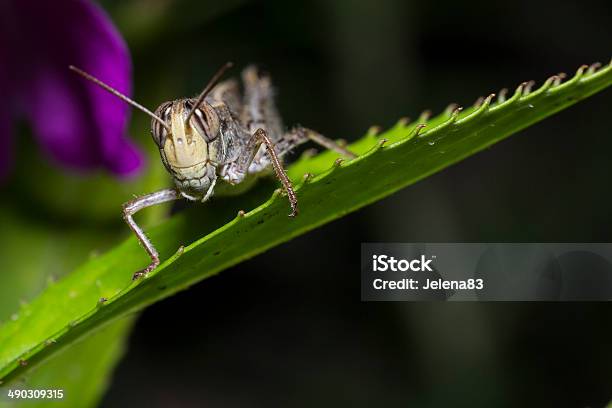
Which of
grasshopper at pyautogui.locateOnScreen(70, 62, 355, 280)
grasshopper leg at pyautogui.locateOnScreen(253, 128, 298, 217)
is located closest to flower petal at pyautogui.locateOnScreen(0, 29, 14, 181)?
grasshopper at pyautogui.locateOnScreen(70, 62, 355, 280)

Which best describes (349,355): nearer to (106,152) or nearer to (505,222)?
(505,222)

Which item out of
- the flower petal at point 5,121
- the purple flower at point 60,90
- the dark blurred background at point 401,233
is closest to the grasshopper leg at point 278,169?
the purple flower at point 60,90

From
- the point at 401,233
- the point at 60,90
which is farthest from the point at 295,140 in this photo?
the point at 401,233

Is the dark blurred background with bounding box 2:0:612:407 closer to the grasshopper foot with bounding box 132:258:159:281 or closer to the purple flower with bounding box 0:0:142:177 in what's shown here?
the purple flower with bounding box 0:0:142:177

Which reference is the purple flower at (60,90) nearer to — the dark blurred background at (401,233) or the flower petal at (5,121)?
the flower petal at (5,121)

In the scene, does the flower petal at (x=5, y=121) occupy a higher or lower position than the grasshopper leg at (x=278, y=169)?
higher
